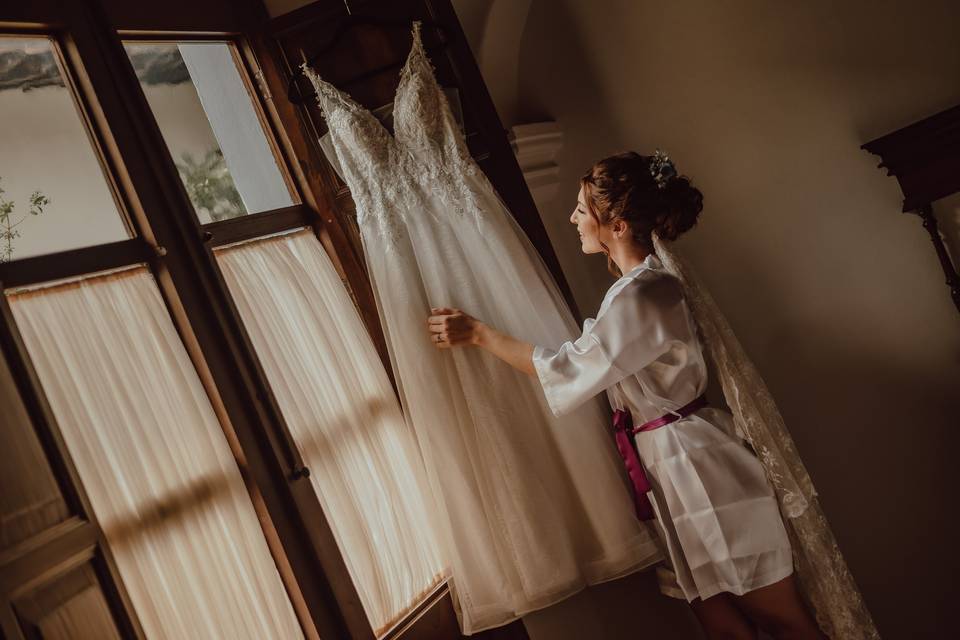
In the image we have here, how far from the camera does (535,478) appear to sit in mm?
2381

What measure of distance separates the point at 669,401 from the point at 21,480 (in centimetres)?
167

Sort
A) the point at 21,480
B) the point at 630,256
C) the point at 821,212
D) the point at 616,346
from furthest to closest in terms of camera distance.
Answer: the point at 821,212, the point at 630,256, the point at 616,346, the point at 21,480

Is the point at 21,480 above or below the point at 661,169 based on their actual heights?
below

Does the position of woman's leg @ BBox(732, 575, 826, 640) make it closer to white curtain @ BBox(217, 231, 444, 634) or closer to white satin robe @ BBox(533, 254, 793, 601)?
white satin robe @ BBox(533, 254, 793, 601)

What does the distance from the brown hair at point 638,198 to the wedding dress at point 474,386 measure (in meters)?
0.28

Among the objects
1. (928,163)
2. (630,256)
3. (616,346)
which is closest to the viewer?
(616,346)

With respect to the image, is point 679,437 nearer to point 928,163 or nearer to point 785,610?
point 785,610

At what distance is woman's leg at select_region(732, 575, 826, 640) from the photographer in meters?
2.31

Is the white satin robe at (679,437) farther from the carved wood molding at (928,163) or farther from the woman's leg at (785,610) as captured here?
the carved wood molding at (928,163)

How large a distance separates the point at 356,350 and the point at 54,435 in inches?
38.9

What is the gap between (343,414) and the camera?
94.8 inches

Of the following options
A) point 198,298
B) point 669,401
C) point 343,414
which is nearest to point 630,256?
point 669,401

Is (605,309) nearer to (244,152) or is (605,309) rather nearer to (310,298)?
(310,298)

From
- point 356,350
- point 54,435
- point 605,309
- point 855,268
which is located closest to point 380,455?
point 356,350
